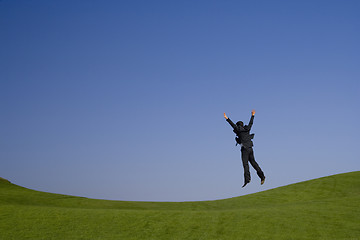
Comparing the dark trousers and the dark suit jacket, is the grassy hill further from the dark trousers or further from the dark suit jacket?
the dark suit jacket

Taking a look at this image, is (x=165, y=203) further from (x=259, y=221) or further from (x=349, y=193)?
(x=349, y=193)

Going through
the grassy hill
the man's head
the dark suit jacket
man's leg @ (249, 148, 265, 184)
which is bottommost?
the grassy hill

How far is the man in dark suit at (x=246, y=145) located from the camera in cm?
1872

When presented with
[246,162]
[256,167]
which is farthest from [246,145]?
[256,167]

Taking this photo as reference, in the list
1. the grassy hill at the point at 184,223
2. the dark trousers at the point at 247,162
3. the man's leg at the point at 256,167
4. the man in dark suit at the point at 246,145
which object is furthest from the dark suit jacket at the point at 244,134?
the grassy hill at the point at 184,223

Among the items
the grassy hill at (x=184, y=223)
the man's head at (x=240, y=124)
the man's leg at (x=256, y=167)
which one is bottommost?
the grassy hill at (x=184, y=223)

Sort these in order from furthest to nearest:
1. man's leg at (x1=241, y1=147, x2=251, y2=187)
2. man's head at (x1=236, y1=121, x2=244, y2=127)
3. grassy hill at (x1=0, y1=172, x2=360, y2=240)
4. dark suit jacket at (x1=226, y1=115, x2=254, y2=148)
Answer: man's head at (x1=236, y1=121, x2=244, y2=127), man's leg at (x1=241, y1=147, x2=251, y2=187), dark suit jacket at (x1=226, y1=115, x2=254, y2=148), grassy hill at (x1=0, y1=172, x2=360, y2=240)

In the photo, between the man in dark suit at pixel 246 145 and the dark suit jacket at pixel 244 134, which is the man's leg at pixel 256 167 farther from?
the dark suit jacket at pixel 244 134

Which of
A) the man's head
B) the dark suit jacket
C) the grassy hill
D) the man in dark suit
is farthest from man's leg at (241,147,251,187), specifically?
the grassy hill

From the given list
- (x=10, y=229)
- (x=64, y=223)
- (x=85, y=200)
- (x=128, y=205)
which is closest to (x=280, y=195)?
(x=128, y=205)

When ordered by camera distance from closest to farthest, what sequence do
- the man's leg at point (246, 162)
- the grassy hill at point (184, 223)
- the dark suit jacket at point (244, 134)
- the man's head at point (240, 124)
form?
the grassy hill at point (184, 223)
the dark suit jacket at point (244, 134)
the man's leg at point (246, 162)
the man's head at point (240, 124)

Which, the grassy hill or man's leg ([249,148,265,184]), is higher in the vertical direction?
man's leg ([249,148,265,184])

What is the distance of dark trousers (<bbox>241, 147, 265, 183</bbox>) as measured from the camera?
1883 centimetres

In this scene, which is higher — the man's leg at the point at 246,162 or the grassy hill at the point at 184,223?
the man's leg at the point at 246,162
